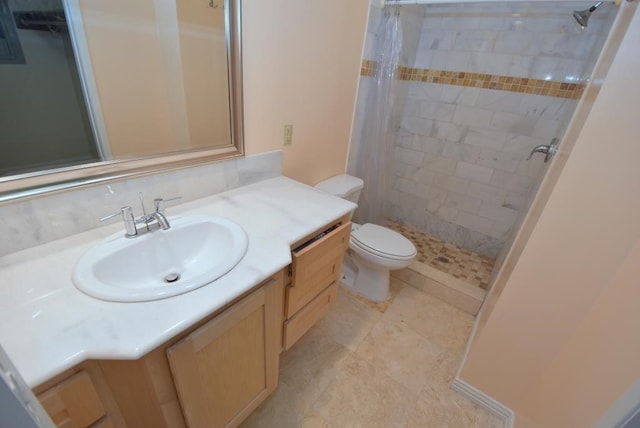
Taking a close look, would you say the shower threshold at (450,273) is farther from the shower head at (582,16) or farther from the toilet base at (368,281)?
the shower head at (582,16)

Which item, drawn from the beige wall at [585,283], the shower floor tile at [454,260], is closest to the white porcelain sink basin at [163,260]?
the beige wall at [585,283]

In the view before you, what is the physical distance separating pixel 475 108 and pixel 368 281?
5.11 feet

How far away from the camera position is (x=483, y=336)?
1.27 meters

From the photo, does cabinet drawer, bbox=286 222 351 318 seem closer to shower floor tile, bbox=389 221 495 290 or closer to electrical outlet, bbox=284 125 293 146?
electrical outlet, bbox=284 125 293 146

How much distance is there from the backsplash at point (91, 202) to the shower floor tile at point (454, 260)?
67.8 inches

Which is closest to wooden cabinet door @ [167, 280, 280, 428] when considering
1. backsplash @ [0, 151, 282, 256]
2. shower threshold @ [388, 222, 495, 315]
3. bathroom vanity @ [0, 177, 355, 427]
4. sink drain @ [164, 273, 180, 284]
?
bathroom vanity @ [0, 177, 355, 427]

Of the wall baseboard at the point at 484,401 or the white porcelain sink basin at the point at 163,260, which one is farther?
the wall baseboard at the point at 484,401

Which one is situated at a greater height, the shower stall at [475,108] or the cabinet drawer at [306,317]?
the shower stall at [475,108]

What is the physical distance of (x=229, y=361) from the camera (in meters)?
0.83

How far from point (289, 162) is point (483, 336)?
50.0 inches

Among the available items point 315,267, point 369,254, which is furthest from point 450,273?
point 315,267

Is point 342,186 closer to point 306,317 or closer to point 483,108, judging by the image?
point 306,317

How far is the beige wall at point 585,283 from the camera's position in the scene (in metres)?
0.77

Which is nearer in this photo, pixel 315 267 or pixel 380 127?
pixel 315 267
